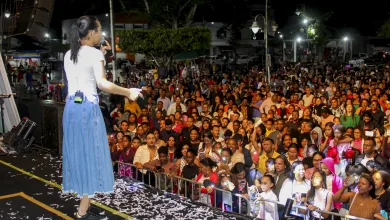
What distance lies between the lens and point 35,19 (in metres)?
8.22

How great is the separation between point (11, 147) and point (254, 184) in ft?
13.8

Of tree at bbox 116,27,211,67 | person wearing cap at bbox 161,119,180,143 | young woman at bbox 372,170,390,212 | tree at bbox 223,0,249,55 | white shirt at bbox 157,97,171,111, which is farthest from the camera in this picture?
tree at bbox 223,0,249,55

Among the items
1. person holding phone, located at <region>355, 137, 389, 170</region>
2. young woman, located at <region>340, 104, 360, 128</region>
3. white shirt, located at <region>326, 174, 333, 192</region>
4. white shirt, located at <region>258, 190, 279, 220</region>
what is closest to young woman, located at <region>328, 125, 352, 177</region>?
person holding phone, located at <region>355, 137, 389, 170</region>

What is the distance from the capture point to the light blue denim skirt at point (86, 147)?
3926 millimetres

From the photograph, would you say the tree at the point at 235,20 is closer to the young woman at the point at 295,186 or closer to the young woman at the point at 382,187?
the young woman at the point at 295,186

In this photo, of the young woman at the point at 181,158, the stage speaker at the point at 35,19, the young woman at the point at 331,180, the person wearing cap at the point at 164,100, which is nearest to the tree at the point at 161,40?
the person wearing cap at the point at 164,100

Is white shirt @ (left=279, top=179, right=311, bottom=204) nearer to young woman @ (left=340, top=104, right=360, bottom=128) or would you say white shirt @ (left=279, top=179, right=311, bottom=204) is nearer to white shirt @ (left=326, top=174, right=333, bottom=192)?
white shirt @ (left=326, top=174, right=333, bottom=192)

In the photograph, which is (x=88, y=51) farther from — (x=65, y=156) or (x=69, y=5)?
(x=69, y=5)

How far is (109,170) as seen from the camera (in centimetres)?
404

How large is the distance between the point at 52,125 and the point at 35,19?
2.02m

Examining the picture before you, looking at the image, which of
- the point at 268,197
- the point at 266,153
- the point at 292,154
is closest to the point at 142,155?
the point at 266,153

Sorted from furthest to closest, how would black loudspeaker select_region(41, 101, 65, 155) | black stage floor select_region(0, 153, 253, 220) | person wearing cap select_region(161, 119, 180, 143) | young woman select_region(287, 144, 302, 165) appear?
person wearing cap select_region(161, 119, 180, 143)
black loudspeaker select_region(41, 101, 65, 155)
young woman select_region(287, 144, 302, 165)
black stage floor select_region(0, 153, 253, 220)

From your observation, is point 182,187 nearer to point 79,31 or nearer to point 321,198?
point 321,198

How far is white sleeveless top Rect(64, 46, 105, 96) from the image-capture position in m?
3.77
